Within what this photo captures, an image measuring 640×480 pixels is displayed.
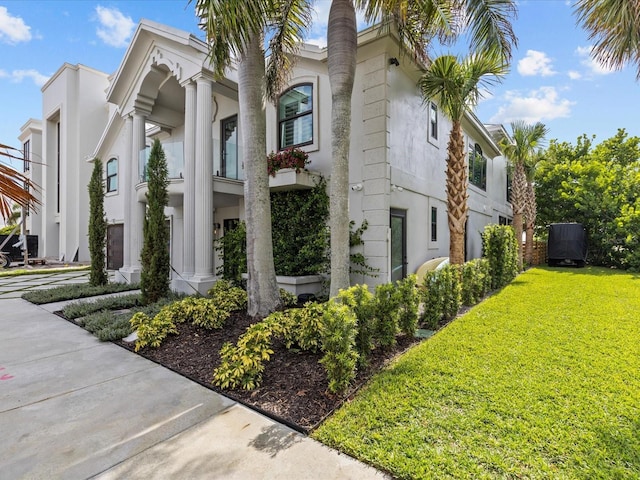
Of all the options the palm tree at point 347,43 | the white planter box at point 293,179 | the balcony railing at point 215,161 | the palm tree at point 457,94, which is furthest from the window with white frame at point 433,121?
the balcony railing at point 215,161

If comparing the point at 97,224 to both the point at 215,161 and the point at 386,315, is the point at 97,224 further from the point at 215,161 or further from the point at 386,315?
the point at 386,315

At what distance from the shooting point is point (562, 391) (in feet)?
12.9

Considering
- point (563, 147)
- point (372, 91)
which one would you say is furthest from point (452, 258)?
point (563, 147)

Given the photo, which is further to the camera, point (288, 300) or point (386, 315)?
point (288, 300)

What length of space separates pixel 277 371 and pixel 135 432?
1811mm

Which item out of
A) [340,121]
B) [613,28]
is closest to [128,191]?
[340,121]

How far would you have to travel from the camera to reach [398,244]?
30.7 ft

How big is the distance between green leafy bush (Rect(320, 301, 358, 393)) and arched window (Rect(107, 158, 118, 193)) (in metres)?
17.3

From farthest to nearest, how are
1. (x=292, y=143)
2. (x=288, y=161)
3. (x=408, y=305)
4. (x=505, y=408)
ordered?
(x=292, y=143), (x=288, y=161), (x=408, y=305), (x=505, y=408)

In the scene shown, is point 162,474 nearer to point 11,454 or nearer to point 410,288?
point 11,454

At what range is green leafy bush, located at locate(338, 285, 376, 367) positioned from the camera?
4501 mm

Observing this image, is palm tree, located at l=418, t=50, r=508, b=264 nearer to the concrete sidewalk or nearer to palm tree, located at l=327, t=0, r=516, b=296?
palm tree, located at l=327, t=0, r=516, b=296

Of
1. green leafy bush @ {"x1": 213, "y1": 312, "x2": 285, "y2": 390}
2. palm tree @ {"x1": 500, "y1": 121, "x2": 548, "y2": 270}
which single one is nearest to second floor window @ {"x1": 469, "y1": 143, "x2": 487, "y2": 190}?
palm tree @ {"x1": 500, "y1": 121, "x2": 548, "y2": 270}

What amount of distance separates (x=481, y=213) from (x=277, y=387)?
15.4 metres
